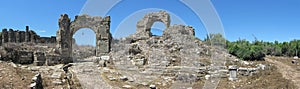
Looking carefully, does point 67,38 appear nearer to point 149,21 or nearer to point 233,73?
point 149,21

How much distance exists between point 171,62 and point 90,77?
253 inches

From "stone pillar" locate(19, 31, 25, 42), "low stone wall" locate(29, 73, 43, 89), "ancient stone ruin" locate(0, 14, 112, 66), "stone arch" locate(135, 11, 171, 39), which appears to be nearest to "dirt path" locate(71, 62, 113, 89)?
"low stone wall" locate(29, 73, 43, 89)

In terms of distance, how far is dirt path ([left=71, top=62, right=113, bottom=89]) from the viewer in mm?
14520

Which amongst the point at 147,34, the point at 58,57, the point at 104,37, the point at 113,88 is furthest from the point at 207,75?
the point at 147,34

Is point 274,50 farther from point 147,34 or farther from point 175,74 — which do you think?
point 175,74

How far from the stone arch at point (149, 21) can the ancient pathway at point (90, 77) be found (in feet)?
43.5

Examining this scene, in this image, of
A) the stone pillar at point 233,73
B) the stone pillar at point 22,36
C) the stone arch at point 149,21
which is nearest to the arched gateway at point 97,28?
the stone arch at point 149,21

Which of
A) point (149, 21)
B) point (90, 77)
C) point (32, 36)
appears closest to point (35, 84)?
point (90, 77)

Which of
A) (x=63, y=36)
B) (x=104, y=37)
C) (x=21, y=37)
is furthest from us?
(x=21, y=37)

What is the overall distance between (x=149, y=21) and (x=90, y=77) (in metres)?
17.4

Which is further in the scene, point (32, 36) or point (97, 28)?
point (32, 36)

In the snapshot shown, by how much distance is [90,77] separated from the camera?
16.7 metres

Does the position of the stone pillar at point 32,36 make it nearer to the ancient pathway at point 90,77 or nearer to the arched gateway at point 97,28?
the arched gateway at point 97,28

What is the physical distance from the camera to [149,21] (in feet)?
109
